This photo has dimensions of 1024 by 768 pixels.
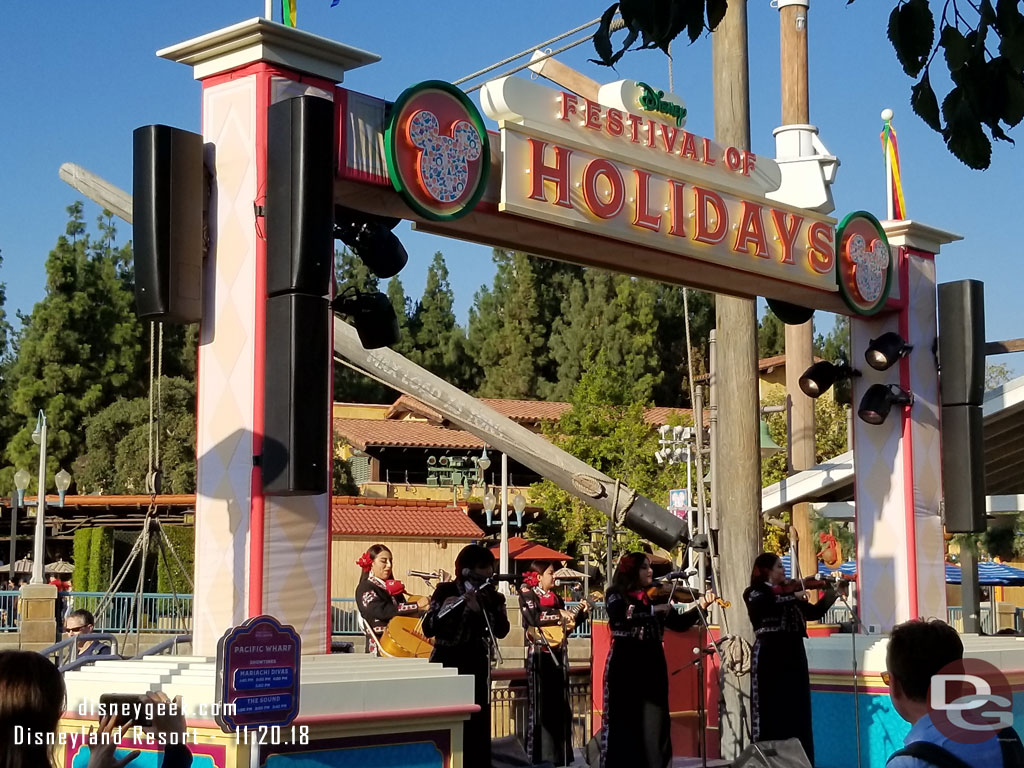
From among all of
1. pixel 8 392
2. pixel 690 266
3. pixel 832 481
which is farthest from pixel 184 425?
pixel 690 266

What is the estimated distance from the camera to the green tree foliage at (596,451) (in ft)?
120

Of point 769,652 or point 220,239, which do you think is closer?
point 220,239

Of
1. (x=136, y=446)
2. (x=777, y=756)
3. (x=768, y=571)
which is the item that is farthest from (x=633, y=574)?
(x=136, y=446)

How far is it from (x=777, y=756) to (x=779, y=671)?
0.64 meters

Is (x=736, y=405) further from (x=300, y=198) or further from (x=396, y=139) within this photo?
(x=300, y=198)

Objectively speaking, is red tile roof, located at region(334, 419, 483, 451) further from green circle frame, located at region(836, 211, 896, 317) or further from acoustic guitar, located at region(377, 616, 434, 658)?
green circle frame, located at region(836, 211, 896, 317)

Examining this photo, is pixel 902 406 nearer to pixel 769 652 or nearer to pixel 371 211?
pixel 769 652

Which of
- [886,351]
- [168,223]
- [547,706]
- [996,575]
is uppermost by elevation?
[168,223]

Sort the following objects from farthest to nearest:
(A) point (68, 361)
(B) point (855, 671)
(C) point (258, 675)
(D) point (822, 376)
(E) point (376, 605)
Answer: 1. (A) point (68, 361)
2. (E) point (376, 605)
3. (D) point (822, 376)
4. (B) point (855, 671)
5. (C) point (258, 675)

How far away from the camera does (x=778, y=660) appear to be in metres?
9.51

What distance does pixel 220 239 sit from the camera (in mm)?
7008

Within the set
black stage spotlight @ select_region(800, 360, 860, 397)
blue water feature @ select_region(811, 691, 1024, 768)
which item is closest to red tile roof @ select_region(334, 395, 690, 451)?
black stage spotlight @ select_region(800, 360, 860, 397)

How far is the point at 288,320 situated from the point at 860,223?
18.4ft

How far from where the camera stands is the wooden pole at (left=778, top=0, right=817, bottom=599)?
1800 centimetres
